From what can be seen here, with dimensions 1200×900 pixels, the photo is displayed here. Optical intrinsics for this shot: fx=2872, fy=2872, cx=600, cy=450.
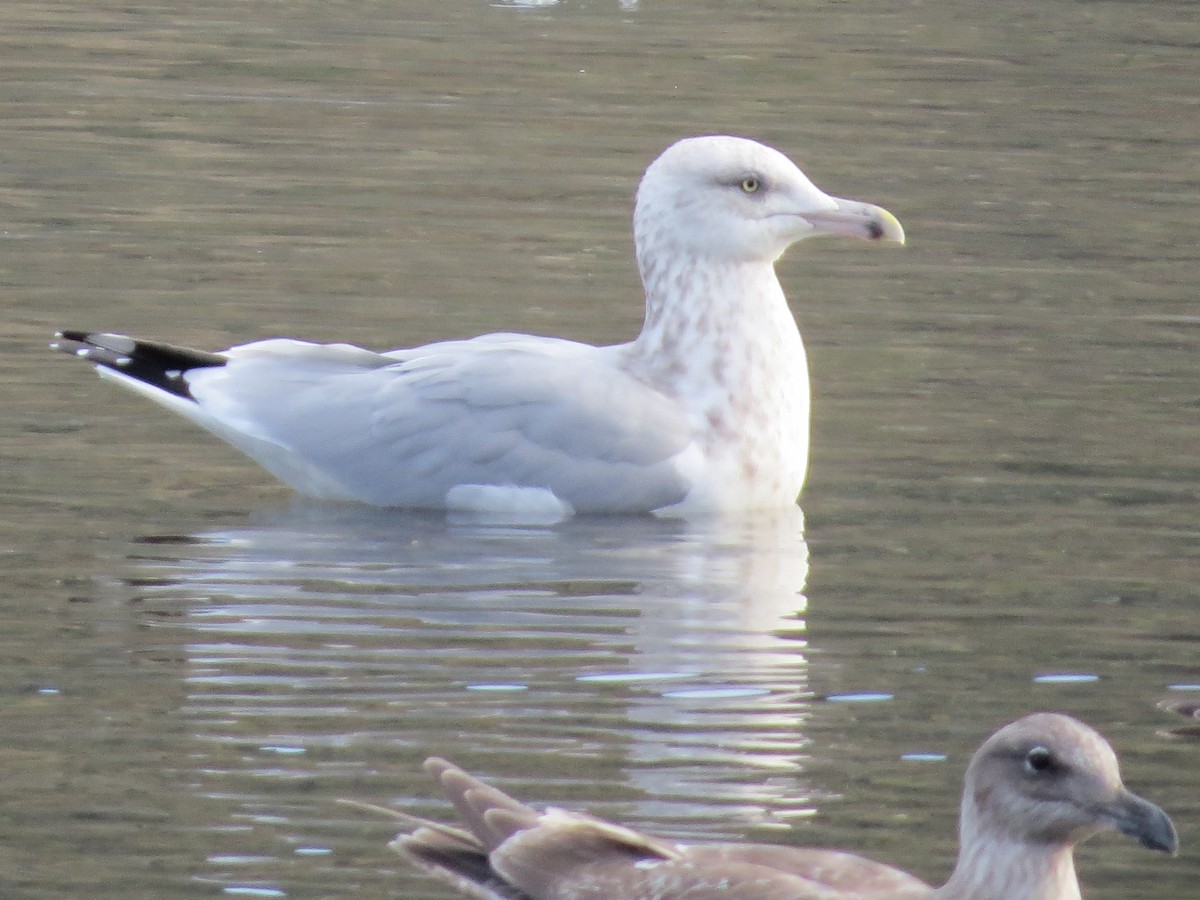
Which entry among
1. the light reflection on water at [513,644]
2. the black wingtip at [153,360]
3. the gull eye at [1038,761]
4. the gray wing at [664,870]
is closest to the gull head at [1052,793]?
the gull eye at [1038,761]

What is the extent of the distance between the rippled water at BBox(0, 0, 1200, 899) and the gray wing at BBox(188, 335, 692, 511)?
0.55 feet

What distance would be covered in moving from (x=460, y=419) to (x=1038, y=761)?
4.17 metres

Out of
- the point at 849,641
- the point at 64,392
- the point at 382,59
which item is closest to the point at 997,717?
the point at 849,641

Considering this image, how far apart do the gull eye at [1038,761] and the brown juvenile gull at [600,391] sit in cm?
387

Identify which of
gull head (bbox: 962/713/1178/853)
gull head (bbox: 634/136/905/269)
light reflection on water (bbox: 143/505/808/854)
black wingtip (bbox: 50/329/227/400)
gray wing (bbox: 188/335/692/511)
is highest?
gull head (bbox: 634/136/905/269)

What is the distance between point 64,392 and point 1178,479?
4004mm

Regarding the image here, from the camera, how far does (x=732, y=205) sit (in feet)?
31.3

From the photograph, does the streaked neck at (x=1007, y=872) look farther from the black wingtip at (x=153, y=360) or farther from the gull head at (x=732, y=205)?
the black wingtip at (x=153, y=360)

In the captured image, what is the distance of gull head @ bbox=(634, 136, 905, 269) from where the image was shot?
9.48 metres

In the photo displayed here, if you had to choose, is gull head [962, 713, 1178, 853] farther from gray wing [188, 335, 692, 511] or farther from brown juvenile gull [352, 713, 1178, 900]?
gray wing [188, 335, 692, 511]

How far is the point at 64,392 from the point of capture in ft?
34.4

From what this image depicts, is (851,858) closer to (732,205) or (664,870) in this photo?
(664,870)

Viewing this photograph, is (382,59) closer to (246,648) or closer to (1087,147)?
(1087,147)

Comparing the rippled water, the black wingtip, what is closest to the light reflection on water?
the rippled water
